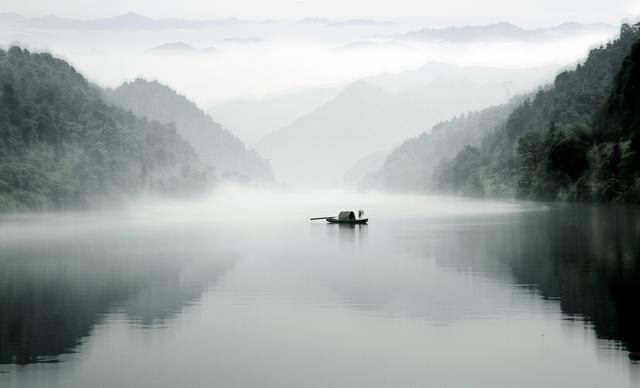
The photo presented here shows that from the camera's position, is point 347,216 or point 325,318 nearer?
point 325,318

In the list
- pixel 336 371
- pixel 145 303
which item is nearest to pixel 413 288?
pixel 145 303

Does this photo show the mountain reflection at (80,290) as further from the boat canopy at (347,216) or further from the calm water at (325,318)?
the boat canopy at (347,216)

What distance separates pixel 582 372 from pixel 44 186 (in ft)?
589

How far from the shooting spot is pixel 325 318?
3462 cm

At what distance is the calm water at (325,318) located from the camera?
83.3 ft

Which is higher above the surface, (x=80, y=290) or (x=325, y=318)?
(x=80, y=290)

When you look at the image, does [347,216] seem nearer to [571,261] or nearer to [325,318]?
[571,261]

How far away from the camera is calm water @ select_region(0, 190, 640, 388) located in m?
25.4

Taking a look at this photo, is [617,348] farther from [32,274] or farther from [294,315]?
[32,274]

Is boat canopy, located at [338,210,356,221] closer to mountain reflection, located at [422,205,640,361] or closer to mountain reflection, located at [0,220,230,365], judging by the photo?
mountain reflection, located at [422,205,640,361]

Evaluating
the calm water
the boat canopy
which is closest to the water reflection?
the boat canopy

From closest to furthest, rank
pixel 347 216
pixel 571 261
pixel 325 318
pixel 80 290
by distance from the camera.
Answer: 1. pixel 325 318
2. pixel 80 290
3. pixel 571 261
4. pixel 347 216

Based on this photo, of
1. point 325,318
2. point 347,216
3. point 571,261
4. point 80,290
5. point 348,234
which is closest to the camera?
point 325,318

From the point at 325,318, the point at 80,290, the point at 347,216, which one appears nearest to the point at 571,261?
the point at 325,318
